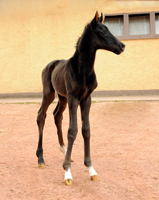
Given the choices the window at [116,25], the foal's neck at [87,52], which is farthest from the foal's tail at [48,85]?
the window at [116,25]

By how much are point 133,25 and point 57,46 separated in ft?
11.6

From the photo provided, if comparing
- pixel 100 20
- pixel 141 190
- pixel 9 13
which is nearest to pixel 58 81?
pixel 100 20

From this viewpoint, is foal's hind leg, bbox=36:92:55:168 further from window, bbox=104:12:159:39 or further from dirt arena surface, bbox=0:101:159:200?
window, bbox=104:12:159:39

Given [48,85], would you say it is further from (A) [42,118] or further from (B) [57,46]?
(B) [57,46]

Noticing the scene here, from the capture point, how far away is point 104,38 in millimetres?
3881

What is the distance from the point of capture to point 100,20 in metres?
3.98

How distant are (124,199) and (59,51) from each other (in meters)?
9.94

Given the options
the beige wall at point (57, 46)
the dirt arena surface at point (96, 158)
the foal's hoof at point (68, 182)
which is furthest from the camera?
the beige wall at point (57, 46)

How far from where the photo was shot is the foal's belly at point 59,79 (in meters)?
4.31

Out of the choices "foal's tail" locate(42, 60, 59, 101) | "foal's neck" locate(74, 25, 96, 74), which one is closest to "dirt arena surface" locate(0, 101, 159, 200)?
"foal's tail" locate(42, 60, 59, 101)

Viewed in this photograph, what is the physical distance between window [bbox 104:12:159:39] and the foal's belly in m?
8.30

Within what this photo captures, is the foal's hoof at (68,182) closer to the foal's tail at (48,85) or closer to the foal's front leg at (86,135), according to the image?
the foal's front leg at (86,135)

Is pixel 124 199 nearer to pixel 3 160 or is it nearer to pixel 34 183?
pixel 34 183

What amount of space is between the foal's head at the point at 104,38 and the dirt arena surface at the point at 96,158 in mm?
1866
